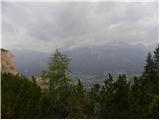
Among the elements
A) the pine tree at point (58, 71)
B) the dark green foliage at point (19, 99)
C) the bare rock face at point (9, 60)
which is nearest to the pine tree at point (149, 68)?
the dark green foliage at point (19, 99)

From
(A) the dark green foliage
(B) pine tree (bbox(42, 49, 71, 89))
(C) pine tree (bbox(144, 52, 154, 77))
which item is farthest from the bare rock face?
(C) pine tree (bbox(144, 52, 154, 77))

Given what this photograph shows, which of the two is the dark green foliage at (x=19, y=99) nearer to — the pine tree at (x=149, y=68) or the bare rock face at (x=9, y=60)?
→ the pine tree at (x=149, y=68)

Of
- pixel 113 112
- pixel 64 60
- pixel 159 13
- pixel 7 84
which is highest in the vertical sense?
pixel 64 60

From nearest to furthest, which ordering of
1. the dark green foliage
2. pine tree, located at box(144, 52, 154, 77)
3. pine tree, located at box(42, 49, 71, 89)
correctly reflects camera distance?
→ the dark green foliage → pine tree, located at box(144, 52, 154, 77) → pine tree, located at box(42, 49, 71, 89)

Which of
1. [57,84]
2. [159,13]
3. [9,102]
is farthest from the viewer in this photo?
[57,84]

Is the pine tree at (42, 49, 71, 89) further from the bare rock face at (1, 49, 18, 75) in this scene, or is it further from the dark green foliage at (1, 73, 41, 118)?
the dark green foliage at (1, 73, 41, 118)

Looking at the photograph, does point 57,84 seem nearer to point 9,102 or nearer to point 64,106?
point 64,106

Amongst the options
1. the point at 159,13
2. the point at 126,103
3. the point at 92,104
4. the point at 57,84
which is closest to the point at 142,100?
the point at 126,103

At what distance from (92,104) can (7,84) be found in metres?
3.95

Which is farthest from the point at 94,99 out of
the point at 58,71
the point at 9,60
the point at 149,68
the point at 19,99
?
the point at 9,60

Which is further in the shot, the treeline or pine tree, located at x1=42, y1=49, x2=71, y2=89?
pine tree, located at x1=42, y1=49, x2=71, y2=89

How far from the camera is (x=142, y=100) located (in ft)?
42.1

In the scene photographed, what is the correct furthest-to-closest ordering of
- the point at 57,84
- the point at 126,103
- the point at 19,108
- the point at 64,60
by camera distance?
the point at 64,60, the point at 57,84, the point at 126,103, the point at 19,108

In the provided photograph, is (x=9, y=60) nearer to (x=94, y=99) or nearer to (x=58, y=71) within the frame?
(x=58, y=71)
